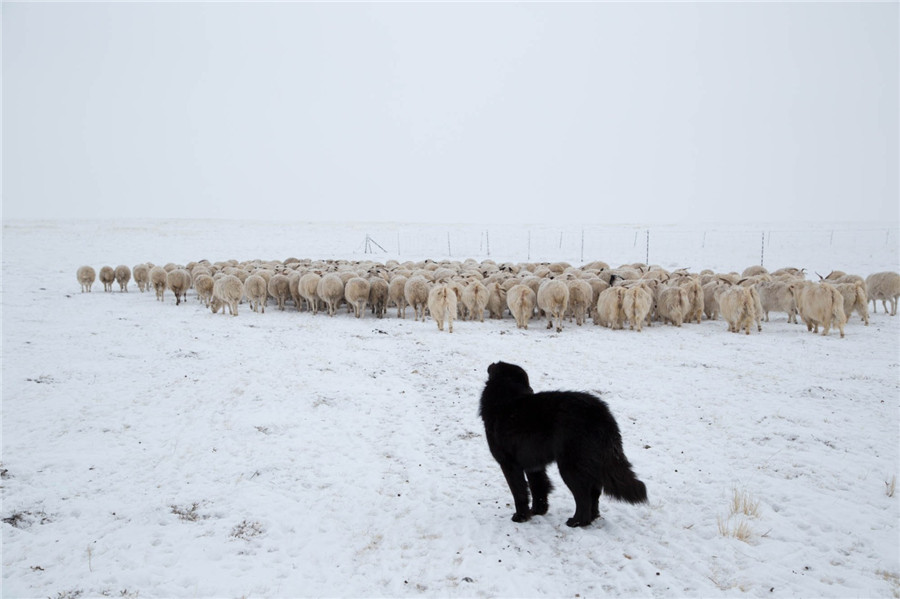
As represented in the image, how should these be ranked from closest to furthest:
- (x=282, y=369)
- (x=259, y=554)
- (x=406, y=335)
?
(x=259, y=554) < (x=282, y=369) < (x=406, y=335)

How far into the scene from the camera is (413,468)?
18.0ft

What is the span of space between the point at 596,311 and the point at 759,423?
8.04m

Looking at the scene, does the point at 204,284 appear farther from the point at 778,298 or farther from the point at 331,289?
the point at 778,298

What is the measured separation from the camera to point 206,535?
4.20m

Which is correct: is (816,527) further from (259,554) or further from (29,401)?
(29,401)

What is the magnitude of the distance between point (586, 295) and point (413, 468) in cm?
910

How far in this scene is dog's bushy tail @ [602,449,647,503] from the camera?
384cm

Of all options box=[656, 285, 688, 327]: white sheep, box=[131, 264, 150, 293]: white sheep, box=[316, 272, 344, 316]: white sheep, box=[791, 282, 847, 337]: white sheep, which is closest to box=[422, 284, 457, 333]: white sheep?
box=[316, 272, 344, 316]: white sheep

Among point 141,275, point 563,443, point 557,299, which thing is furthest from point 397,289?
point 141,275

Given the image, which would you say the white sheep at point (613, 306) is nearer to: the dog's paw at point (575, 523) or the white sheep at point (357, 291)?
the white sheep at point (357, 291)

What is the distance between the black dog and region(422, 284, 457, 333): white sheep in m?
8.53

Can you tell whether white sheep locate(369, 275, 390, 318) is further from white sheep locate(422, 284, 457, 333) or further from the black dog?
the black dog

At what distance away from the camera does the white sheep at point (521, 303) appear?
525 inches

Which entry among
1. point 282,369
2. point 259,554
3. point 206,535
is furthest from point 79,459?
point 282,369
